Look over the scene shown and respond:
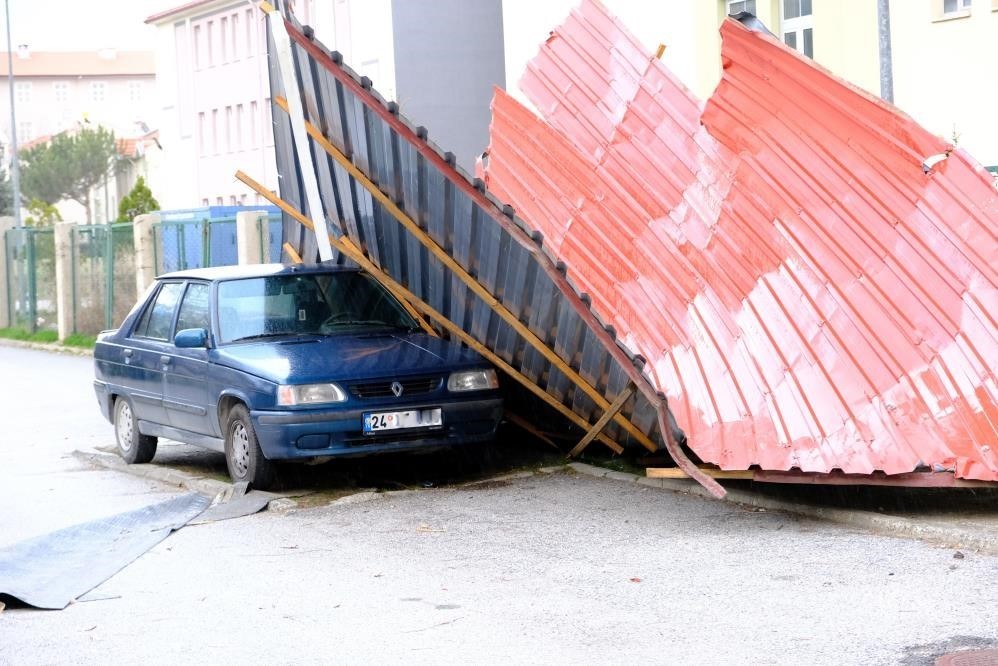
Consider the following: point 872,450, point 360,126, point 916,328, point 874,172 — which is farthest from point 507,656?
point 360,126

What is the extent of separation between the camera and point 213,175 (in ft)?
214

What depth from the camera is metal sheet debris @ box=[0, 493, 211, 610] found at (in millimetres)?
7816

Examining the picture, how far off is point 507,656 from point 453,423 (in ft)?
14.1

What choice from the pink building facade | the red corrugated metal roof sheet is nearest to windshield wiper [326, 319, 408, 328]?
the red corrugated metal roof sheet

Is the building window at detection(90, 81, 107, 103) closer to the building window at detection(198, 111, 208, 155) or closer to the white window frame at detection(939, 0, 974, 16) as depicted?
the building window at detection(198, 111, 208, 155)

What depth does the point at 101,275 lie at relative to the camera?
97.4ft

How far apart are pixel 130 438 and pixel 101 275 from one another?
18.0 m

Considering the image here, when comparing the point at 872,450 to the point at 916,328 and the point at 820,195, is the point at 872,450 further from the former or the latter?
the point at 820,195

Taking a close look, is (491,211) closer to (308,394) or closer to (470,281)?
(470,281)

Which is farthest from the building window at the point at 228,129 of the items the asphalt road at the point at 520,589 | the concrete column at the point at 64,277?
the asphalt road at the point at 520,589

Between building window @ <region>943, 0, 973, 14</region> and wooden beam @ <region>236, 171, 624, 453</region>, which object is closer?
wooden beam @ <region>236, 171, 624, 453</region>

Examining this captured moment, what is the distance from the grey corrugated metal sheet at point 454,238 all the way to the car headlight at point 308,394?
1.36 metres

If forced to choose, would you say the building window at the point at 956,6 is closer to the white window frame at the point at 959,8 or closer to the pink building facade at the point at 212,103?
the white window frame at the point at 959,8

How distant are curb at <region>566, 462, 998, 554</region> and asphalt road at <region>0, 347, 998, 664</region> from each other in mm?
128
